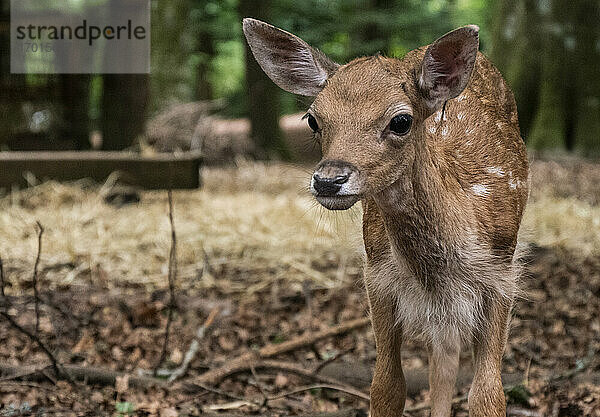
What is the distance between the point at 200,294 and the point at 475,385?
290 cm

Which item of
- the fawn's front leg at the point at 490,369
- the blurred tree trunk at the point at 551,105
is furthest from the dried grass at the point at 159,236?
the blurred tree trunk at the point at 551,105

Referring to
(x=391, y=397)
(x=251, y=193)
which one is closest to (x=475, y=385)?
(x=391, y=397)

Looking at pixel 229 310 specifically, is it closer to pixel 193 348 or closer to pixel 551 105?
pixel 193 348

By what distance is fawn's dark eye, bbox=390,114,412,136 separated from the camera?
2.98 meters

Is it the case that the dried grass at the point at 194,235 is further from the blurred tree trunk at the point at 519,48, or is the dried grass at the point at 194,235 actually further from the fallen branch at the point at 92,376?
the blurred tree trunk at the point at 519,48

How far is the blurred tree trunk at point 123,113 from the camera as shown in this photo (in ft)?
26.5

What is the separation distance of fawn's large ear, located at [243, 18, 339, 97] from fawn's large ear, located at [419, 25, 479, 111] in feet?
1.33

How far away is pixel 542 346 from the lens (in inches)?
199

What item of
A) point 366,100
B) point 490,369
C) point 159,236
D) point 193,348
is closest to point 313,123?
point 366,100

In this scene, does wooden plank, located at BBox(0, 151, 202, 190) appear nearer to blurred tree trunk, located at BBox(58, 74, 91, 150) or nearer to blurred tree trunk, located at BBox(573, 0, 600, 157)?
blurred tree trunk, located at BBox(58, 74, 91, 150)

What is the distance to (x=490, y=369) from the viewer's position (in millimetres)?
3396

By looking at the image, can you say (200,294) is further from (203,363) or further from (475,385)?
(475,385)

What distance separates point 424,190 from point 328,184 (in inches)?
24.6

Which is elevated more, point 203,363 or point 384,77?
point 384,77
